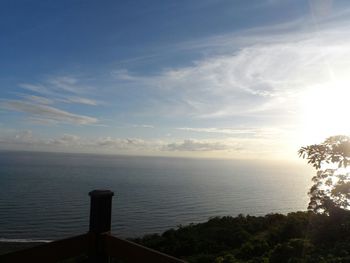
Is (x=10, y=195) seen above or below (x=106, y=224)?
below

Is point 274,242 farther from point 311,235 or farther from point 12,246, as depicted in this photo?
point 12,246

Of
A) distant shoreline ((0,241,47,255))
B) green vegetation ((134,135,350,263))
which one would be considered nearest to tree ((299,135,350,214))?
green vegetation ((134,135,350,263))

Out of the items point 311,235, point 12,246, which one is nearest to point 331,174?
point 311,235

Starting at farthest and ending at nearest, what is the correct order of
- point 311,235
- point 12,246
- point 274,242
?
point 12,246, point 274,242, point 311,235

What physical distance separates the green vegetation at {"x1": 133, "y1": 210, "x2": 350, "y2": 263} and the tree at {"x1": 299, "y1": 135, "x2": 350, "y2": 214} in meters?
0.44

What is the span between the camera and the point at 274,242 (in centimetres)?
1451

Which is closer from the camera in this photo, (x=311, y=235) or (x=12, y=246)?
(x=311, y=235)

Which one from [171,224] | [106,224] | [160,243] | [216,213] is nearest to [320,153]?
[106,224]

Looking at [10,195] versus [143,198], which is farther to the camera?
[143,198]

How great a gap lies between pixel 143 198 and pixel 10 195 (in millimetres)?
26069

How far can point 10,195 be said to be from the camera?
234ft

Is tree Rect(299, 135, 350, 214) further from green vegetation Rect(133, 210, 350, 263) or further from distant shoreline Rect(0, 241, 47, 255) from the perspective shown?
distant shoreline Rect(0, 241, 47, 255)

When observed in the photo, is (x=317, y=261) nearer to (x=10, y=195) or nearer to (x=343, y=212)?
(x=343, y=212)

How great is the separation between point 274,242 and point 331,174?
3.47m
